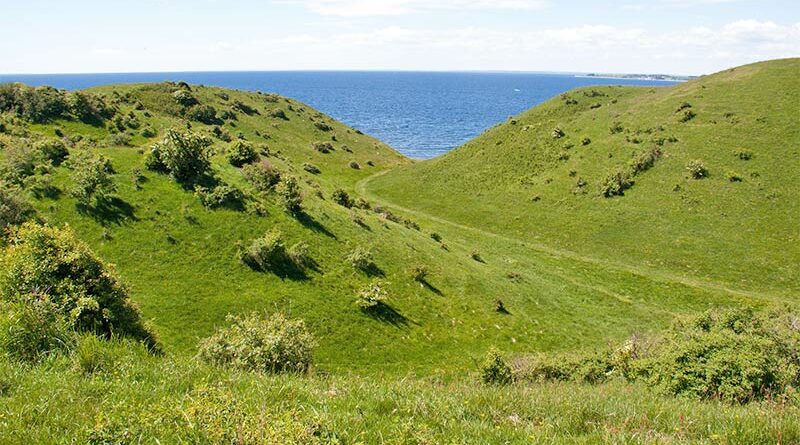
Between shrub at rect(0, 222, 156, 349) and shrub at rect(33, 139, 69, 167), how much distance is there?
28558 millimetres

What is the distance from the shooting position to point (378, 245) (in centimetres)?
4606

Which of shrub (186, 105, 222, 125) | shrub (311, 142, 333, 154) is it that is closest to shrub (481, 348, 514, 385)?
shrub (311, 142, 333, 154)

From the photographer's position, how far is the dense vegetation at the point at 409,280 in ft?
26.8

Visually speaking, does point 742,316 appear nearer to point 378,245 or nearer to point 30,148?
point 378,245

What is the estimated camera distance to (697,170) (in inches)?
2781

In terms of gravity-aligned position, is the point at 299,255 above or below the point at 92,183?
below

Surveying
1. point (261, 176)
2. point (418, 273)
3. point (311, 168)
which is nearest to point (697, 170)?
point (418, 273)

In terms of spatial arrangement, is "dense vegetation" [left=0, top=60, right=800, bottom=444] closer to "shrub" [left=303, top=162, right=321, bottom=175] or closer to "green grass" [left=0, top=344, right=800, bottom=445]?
"green grass" [left=0, top=344, right=800, bottom=445]

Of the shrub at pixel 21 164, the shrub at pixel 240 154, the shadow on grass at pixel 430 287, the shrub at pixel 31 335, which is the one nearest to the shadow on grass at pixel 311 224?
the shadow on grass at pixel 430 287

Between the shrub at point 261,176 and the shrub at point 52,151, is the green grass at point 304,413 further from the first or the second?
the shrub at point 52,151

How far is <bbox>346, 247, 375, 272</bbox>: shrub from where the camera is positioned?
134 feet

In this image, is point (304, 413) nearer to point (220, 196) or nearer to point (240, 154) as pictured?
point (220, 196)

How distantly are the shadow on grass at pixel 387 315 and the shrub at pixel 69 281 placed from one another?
59.8 feet

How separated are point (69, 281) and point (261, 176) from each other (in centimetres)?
3048
